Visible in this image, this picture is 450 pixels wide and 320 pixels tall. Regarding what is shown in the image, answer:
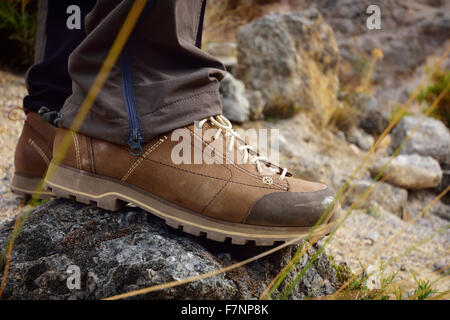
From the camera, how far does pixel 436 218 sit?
336 cm

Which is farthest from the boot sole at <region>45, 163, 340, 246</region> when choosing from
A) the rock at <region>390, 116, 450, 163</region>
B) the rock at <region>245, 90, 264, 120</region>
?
the rock at <region>390, 116, 450, 163</region>

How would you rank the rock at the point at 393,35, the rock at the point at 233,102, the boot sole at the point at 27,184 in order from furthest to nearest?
1. the rock at the point at 393,35
2. the rock at the point at 233,102
3. the boot sole at the point at 27,184

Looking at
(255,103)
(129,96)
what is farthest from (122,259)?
(255,103)

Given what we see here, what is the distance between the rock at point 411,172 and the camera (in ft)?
11.5

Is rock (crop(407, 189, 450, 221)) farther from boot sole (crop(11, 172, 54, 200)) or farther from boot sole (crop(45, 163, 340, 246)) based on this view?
boot sole (crop(11, 172, 54, 200))

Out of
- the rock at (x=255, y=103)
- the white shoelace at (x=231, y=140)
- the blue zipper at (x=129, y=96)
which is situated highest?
the blue zipper at (x=129, y=96)

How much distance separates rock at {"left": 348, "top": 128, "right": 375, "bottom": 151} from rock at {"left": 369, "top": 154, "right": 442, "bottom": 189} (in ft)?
3.48

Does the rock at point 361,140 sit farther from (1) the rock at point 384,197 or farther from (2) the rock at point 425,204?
(1) the rock at point 384,197

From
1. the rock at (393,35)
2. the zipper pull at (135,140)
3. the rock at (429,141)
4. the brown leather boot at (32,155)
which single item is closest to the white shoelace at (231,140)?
the zipper pull at (135,140)

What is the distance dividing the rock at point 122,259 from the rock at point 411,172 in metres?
2.50

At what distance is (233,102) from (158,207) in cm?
276

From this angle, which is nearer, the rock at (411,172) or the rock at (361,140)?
the rock at (411,172)

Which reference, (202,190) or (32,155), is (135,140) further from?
(32,155)

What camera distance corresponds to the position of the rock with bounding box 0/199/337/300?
1040mm
